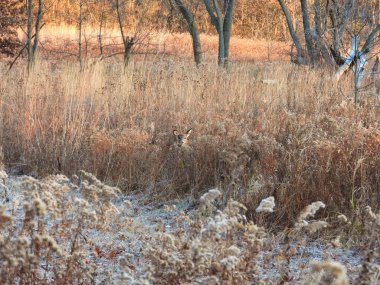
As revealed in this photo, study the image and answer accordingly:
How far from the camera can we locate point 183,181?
4.78m

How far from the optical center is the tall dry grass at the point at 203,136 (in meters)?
4.02

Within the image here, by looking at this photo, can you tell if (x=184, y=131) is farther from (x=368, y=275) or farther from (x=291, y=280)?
(x=368, y=275)

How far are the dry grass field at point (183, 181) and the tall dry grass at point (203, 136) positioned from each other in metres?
0.02

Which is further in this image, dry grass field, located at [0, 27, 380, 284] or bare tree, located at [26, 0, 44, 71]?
bare tree, located at [26, 0, 44, 71]

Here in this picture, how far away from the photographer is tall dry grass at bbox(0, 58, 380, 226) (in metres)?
4.02

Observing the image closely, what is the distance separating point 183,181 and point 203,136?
432 mm

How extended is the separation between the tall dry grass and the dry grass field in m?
0.02

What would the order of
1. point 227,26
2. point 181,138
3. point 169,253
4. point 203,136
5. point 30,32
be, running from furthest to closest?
point 227,26 < point 30,32 < point 181,138 < point 203,136 < point 169,253

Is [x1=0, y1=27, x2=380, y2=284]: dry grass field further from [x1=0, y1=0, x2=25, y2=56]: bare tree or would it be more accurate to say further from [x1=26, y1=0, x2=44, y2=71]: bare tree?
[x1=0, y1=0, x2=25, y2=56]: bare tree

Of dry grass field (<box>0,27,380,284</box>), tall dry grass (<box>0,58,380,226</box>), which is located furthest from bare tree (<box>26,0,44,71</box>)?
dry grass field (<box>0,27,380,284</box>)

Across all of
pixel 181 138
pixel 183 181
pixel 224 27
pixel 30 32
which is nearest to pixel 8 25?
pixel 224 27

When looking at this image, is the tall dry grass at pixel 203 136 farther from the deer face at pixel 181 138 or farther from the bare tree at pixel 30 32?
the bare tree at pixel 30 32

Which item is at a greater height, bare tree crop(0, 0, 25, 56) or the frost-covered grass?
bare tree crop(0, 0, 25, 56)

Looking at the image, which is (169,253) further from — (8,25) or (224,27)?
(8,25)
